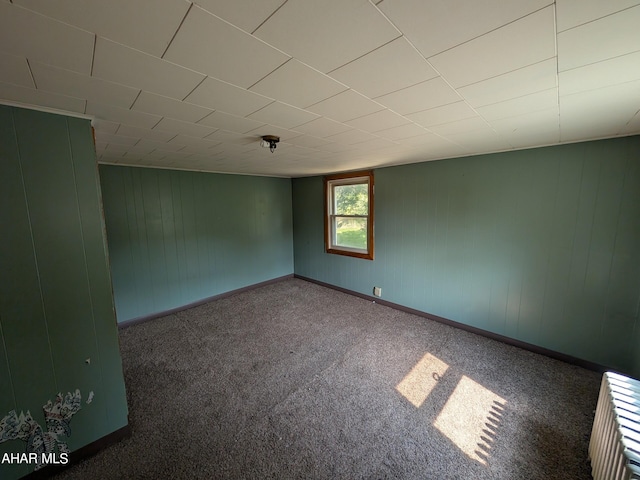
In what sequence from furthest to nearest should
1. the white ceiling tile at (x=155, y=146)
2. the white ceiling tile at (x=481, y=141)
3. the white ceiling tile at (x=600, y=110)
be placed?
1. the white ceiling tile at (x=155, y=146)
2. the white ceiling tile at (x=481, y=141)
3. the white ceiling tile at (x=600, y=110)

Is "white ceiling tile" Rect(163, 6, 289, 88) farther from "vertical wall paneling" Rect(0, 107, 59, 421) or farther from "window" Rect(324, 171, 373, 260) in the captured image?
"window" Rect(324, 171, 373, 260)

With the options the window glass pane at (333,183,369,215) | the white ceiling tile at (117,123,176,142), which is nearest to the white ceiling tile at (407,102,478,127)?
the white ceiling tile at (117,123,176,142)

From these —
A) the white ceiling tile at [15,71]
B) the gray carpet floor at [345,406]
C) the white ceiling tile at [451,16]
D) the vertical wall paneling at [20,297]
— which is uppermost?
the white ceiling tile at [451,16]

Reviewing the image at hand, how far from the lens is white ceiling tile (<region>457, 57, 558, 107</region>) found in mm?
1091

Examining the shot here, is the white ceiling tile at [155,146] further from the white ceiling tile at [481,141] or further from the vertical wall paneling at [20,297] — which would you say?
the white ceiling tile at [481,141]

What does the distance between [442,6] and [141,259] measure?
166 inches

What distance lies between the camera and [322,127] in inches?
73.3

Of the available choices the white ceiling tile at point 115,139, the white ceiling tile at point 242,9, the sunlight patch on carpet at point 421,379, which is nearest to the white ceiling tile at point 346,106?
the white ceiling tile at point 242,9

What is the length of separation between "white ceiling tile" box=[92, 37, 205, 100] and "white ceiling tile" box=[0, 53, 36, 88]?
22 centimetres

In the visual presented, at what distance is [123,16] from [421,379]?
2.98 meters

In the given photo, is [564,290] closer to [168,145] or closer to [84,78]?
[84,78]

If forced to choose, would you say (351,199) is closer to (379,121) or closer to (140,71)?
(379,121)

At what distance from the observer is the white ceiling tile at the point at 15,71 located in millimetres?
Answer: 949

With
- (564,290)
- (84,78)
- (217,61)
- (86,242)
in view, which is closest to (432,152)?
(564,290)
